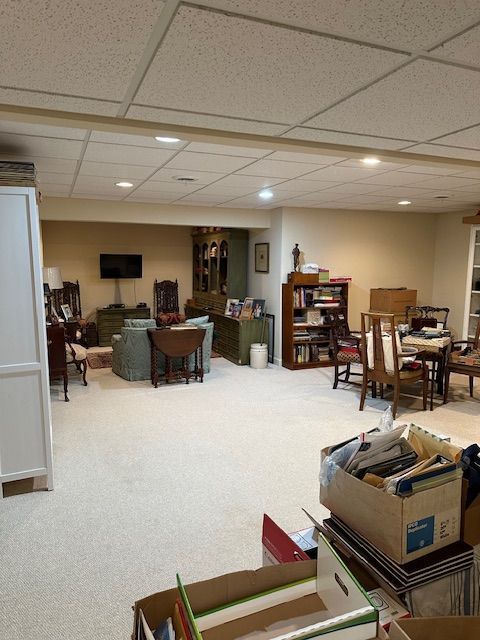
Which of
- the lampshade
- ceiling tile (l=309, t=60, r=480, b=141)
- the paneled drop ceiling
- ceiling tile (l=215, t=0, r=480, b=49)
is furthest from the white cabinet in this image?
the lampshade

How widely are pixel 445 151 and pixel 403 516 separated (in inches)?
95.6

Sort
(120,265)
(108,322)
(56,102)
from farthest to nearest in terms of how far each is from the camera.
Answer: (120,265) < (108,322) < (56,102)

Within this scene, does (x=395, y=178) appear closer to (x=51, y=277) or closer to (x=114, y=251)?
(x=51, y=277)

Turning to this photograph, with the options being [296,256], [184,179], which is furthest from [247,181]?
[296,256]

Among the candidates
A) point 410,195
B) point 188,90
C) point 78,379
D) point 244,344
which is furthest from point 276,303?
point 188,90

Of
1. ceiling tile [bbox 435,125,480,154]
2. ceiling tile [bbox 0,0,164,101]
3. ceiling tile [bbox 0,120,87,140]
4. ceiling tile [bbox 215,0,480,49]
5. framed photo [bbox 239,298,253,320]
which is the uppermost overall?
ceiling tile [bbox 0,120,87,140]

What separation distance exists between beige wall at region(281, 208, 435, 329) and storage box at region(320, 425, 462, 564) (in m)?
5.45

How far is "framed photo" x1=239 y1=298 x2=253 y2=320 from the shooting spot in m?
6.76

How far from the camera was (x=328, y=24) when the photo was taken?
1229mm

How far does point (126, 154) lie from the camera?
311 centimetres

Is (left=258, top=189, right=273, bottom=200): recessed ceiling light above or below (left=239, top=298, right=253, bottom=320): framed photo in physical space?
above

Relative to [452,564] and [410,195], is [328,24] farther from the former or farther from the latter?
[410,195]

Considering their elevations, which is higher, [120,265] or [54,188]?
[54,188]

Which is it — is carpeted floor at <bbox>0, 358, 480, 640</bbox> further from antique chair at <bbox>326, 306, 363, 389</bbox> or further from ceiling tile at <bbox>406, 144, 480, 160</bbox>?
ceiling tile at <bbox>406, 144, 480, 160</bbox>
